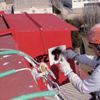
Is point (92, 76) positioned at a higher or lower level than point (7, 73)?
lower

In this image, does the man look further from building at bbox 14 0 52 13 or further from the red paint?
building at bbox 14 0 52 13

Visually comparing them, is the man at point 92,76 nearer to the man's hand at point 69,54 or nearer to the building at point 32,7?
the man's hand at point 69,54

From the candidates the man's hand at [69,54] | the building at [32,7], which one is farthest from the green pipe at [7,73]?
the building at [32,7]

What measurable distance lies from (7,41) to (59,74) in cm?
142

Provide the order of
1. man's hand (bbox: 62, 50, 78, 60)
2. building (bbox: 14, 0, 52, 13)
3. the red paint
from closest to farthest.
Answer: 1. the red paint
2. man's hand (bbox: 62, 50, 78, 60)
3. building (bbox: 14, 0, 52, 13)

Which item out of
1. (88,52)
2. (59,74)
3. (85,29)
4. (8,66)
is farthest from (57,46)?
(85,29)

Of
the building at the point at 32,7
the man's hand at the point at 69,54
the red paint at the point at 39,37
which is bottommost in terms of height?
the man's hand at the point at 69,54

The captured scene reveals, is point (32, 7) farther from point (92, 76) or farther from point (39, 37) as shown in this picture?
point (92, 76)

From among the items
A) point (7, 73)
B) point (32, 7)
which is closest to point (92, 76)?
point (7, 73)

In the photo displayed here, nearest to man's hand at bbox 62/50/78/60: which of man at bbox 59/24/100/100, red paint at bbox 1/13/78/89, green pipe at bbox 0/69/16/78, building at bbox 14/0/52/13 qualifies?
red paint at bbox 1/13/78/89

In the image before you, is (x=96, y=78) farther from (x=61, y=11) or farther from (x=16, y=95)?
(x=61, y=11)

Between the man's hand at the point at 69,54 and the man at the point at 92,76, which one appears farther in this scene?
the man's hand at the point at 69,54

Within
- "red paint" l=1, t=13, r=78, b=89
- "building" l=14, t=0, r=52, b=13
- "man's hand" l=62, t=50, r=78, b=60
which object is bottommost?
"man's hand" l=62, t=50, r=78, b=60

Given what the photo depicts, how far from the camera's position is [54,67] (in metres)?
2.87
